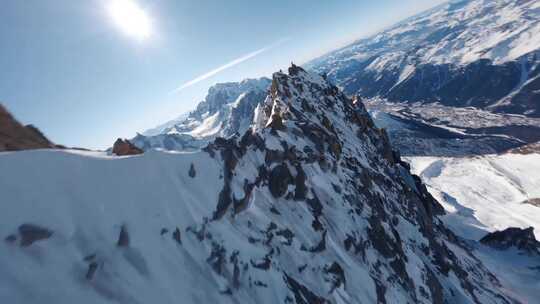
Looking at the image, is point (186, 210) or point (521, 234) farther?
point (521, 234)

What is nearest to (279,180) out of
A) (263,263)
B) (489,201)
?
(263,263)

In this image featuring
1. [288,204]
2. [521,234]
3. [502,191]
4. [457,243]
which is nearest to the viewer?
[288,204]

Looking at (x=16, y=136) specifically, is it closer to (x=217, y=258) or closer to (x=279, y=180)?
(x=217, y=258)

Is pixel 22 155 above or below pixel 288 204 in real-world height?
above

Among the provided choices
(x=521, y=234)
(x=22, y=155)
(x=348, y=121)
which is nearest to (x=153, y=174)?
(x=22, y=155)

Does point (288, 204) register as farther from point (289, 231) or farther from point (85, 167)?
point (85, 167)

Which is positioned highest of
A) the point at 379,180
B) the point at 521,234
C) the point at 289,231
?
the point at 289,231

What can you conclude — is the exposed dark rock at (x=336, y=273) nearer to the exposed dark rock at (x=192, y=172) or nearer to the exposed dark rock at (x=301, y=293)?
the exposed dark rock at (x=301, y=293)

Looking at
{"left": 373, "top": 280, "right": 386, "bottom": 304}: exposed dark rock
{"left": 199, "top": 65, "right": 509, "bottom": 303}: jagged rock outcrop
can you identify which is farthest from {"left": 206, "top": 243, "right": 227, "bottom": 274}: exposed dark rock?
{"left": 373, "top": 280, "right": 386, "bottom": 304}: exposed dark rock

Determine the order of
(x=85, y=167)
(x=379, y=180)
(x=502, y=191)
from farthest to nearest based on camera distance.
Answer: (x=502, y=191), (x=379, y=180), (x=85, y=167)
